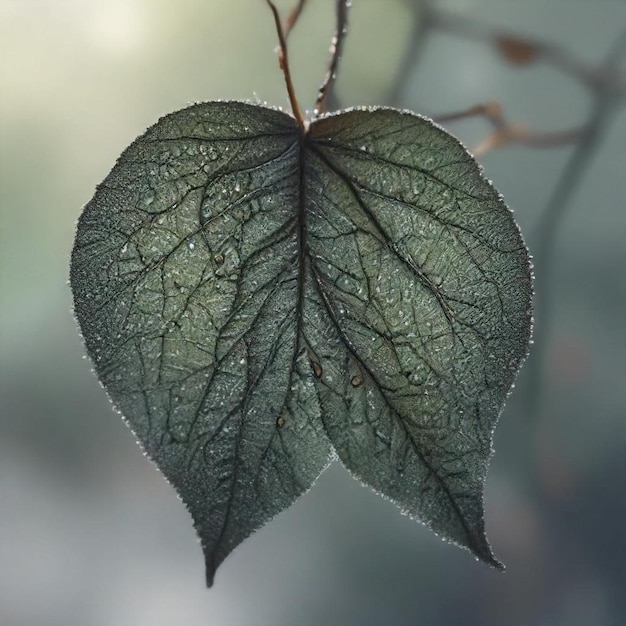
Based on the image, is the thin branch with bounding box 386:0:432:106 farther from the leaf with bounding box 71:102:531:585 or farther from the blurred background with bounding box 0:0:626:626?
the leaf with bounding box 71:102:531:585

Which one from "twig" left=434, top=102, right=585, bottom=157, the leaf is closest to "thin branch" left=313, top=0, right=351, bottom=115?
the leaf

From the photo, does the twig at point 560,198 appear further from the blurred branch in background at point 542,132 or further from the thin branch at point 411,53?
the thin branch at point 411,53

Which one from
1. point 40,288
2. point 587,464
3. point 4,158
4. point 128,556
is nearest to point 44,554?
point 128,556

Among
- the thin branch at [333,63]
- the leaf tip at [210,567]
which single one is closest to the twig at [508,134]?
the thin branch at [333,63]

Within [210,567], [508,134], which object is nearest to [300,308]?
[210,567]

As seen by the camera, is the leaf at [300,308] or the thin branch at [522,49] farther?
the thin branch at [522,49]
